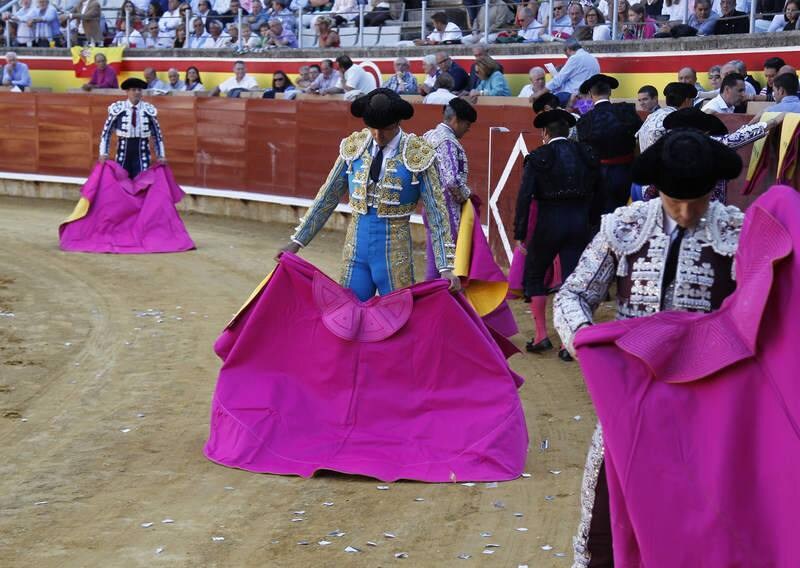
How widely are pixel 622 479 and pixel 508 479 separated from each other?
188cm

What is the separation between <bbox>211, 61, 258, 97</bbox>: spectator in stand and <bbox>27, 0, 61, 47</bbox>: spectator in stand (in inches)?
209

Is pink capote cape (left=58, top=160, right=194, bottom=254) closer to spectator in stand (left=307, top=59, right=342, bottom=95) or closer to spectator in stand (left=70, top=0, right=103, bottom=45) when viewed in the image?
spectator in stand (left=307, top=59, right=342, bottom=95)

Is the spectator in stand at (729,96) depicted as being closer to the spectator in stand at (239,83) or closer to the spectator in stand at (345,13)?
the spectator in stand at (345,13)

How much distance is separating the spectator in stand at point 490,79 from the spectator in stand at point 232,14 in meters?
5.25

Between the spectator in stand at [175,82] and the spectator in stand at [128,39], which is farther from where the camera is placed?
Answer: the spectator in stand at [128,39]

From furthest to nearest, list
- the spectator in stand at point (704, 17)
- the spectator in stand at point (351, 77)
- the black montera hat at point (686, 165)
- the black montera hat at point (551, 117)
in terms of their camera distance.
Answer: the spectator in stand at point (351, 77) → the spectator in stand at point (704, 17) → the black montera hat at point (551, 117) → the black montera hat at point (686, 165)

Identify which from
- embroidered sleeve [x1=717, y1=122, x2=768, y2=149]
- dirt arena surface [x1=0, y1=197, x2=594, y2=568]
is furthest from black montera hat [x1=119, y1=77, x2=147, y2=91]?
embroidered sleeve [x1=717, y1=122, x2=768, y2=149]

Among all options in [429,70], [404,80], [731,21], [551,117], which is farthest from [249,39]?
[551,117]

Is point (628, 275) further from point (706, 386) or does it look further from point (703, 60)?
point (703, 60)

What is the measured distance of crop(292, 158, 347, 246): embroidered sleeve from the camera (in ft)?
17.1

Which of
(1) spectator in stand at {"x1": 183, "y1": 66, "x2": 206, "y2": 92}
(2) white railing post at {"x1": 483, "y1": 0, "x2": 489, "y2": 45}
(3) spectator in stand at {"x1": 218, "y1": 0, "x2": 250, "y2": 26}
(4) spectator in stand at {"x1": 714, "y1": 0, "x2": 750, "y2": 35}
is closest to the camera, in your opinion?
(4) spectator in stand at {"x1": 714, "y1": 0, "x2": 750, "y2": 35}

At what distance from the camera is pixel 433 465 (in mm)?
4711

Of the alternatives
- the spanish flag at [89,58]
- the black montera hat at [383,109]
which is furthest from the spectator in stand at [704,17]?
the spanish flag at [89,58]

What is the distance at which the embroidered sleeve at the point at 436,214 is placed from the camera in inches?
204
